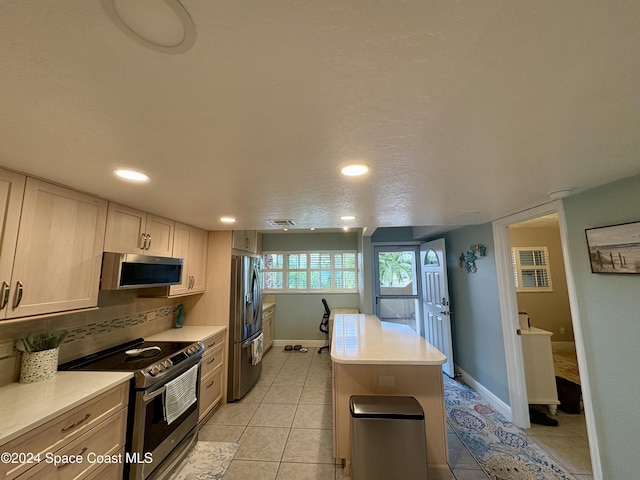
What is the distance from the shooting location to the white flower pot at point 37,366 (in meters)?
1.57

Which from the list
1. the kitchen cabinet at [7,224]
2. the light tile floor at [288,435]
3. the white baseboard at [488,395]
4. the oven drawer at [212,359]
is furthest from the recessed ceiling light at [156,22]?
the white baseboard at [488,395]

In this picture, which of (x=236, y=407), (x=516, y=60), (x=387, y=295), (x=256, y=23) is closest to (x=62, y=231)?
(x=256, y=23)

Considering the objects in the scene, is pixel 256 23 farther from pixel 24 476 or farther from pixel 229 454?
pixel 229 454

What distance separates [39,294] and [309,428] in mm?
2491

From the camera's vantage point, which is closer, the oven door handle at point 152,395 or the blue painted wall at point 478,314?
the oven door handle at point 152,395

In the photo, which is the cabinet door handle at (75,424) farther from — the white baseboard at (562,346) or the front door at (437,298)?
the white baseboard at (562,346)

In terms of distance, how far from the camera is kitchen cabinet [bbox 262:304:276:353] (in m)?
4.94

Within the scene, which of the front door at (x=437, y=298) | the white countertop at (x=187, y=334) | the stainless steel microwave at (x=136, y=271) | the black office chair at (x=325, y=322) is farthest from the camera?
the black office chair at (x=325, y=322)

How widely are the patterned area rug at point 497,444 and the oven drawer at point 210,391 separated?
2.58 m

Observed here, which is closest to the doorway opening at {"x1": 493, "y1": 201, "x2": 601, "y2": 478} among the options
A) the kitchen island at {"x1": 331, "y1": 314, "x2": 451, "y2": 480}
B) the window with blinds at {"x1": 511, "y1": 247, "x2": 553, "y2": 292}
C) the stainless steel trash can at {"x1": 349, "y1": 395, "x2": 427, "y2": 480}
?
the window with blinds at {"x1": 511, "y1": 247, "x2": 553, "y2": 292}

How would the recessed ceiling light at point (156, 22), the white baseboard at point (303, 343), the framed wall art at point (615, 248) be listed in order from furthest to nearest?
the white baseboard at point (303, 343), the framed wall art at point (615, 248), the recessed ceiling light at point (156, 22)

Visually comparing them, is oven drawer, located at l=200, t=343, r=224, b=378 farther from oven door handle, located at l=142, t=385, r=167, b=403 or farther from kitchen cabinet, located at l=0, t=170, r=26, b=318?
kitchen cabinet, located at l=0, t=170, r=26, b=318

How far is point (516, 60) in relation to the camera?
64 centimetres

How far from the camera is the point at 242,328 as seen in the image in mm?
3254
